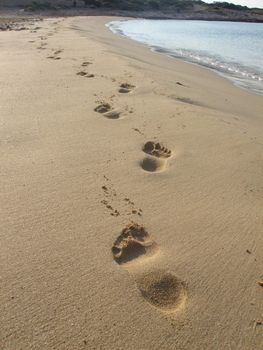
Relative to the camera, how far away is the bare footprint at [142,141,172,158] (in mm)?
3109

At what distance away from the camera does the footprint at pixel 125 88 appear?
477cm

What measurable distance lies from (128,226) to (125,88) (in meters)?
3.09

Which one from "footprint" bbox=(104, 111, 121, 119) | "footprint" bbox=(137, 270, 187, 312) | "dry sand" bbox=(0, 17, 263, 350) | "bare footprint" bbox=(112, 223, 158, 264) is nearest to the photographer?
"dry sand" bbox=(0, 17, 263, 350)

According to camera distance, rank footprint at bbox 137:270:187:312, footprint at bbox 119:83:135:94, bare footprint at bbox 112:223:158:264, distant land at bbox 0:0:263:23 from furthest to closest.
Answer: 1. distant land at bbox 0:0:263:23
2. footprint at bbox 119:83:135:94
3. bare footprint at bbox 112:223:158:264
4. footprint at bbox 137:270:187:312

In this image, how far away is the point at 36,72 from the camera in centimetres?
549

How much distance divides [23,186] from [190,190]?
1.10m

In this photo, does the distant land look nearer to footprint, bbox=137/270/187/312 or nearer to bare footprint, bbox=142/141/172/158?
bare footprint, bbox=142/141/172/158

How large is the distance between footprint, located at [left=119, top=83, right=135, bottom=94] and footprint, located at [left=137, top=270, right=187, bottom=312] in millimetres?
3253

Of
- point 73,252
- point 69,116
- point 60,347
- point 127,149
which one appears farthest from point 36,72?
point 60,347

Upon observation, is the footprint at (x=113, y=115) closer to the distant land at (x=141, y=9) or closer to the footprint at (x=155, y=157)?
the footprint at (x=155, y=157)

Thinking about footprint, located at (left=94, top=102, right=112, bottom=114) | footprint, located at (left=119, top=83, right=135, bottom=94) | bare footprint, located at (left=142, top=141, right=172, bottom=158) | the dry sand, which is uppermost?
the dry sand

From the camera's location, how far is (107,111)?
3.98 metres


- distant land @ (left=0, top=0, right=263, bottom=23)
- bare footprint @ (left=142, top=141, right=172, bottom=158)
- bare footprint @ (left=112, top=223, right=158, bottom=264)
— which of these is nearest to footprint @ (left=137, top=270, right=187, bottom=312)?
bare footprint @ (left=112, top=223, right=158, bottom=264)

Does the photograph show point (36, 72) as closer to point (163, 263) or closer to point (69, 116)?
point (69, 116)
